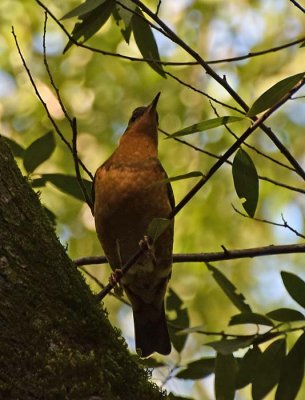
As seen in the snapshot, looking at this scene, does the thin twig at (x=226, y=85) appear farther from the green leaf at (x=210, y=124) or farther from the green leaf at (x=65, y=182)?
the green leaf at (x=65, y=182)

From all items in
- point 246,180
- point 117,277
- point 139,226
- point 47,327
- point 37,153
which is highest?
point 37,153

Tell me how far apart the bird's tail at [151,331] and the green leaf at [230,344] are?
3.72 feet

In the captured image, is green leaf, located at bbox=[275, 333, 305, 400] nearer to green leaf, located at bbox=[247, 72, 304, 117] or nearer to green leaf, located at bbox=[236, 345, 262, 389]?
green leaf, located at bbox=[236, 345, 262, 389]

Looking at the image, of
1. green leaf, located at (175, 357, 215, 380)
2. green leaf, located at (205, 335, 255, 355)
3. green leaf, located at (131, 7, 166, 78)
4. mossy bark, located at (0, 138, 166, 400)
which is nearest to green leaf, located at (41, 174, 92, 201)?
green leaf, located at (131, 7, 166, 78)

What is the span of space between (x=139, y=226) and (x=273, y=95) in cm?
147

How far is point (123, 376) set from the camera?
1887mm

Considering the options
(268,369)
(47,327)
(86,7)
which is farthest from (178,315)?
(47,327)

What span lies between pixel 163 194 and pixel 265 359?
3.42ft

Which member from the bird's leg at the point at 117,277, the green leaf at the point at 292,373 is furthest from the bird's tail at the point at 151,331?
the green leaf at the point at 292,373

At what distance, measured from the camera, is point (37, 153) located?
3.52 meters

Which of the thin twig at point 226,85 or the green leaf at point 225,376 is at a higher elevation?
the thin twig at point 226,85

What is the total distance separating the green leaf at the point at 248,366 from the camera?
10.0 ft

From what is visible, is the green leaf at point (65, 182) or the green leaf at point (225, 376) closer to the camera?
the green leaf at point (225, 376)

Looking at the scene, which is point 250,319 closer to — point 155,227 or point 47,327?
point 155,227
